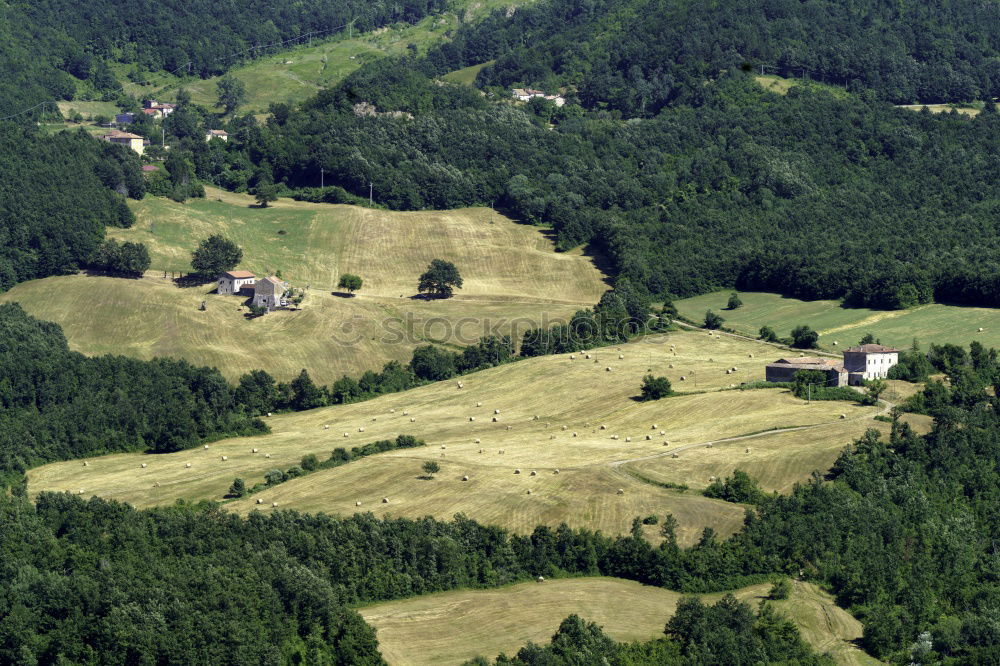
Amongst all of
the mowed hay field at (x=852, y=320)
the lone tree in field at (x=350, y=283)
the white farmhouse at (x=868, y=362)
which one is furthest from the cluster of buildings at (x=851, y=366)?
the lone tree in field at (x=350, y=283)

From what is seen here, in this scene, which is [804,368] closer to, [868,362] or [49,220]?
[868,362]

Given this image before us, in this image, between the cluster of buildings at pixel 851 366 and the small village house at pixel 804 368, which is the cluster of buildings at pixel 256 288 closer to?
the small village house at pixel 804 368

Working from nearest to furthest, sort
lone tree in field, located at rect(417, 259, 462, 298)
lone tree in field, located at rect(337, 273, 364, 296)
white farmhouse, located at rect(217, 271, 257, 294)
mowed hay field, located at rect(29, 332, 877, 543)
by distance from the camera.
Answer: mowed hay field, located at rect(29, 332, 877, 543), white farmhouse, located at rect(217, 271, 257, 294), lone tree in field, located at rect(417, 259, 462, 298), lone tree in field, located at rect(337, 273, 364, 296)

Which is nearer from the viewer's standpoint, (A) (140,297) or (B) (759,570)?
(B) (759,570)

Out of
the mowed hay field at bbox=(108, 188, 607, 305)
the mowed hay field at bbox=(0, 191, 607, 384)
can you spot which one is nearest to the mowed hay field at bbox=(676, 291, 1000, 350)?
the mowed hay field at bbox=(108, 188, 607, 305)

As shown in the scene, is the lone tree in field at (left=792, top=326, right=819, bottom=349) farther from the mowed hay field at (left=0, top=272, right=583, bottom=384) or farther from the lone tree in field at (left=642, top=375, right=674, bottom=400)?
the mowed hay field at (left=0, top=272, right=583, bottom=384)

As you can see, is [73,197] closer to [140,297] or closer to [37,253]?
[37,253]

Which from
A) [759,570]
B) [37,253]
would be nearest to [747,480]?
[759,570]
